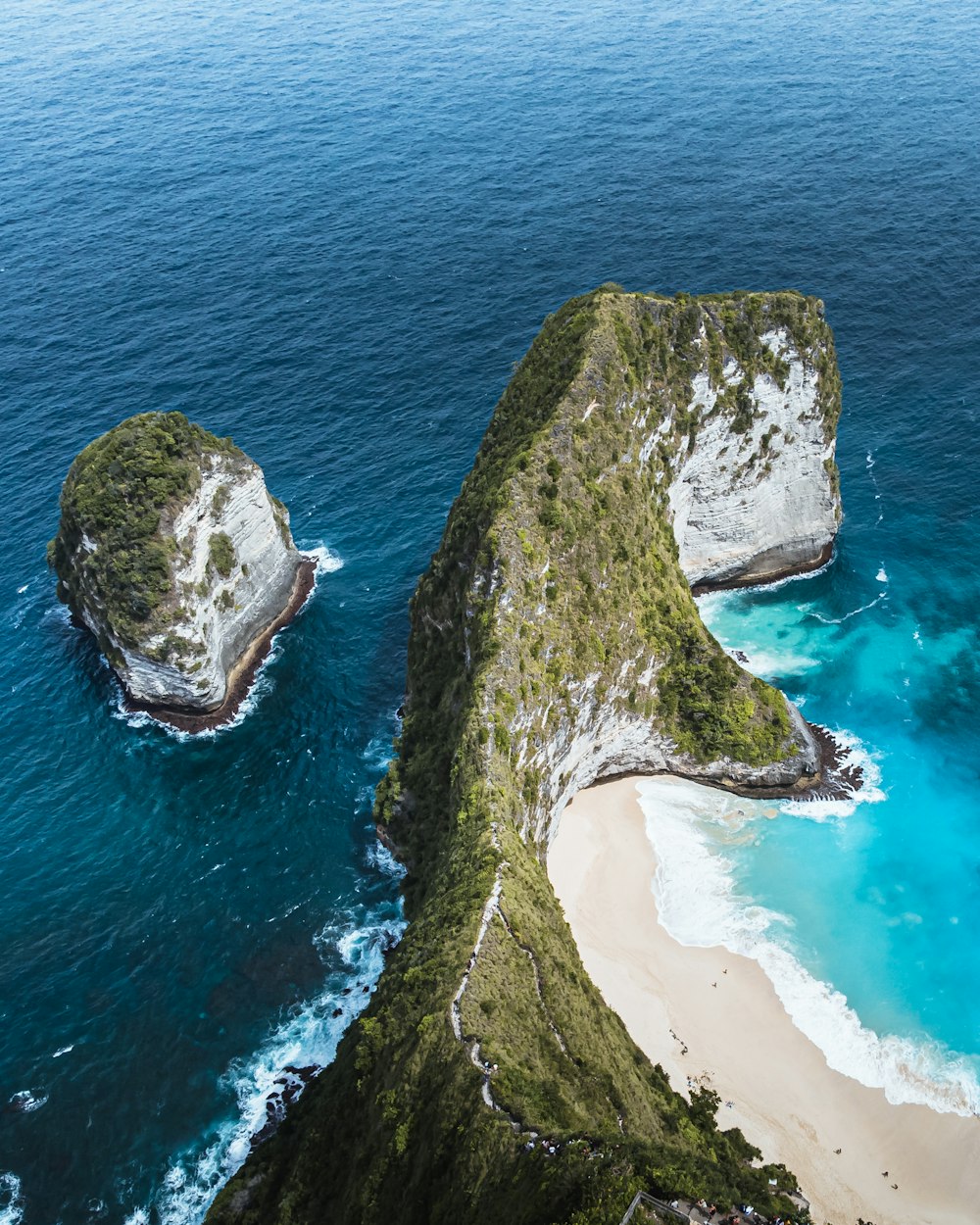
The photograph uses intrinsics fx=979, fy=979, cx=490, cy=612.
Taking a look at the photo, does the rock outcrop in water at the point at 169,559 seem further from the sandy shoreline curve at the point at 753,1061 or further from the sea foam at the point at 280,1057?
the sandy shoreline curve at the point at 753,1061

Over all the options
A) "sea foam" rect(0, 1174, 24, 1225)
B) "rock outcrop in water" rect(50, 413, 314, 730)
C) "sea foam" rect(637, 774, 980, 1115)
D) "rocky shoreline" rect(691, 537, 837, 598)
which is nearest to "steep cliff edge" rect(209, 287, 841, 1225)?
"rocky shoreline" rect(691, 537, 837, 598)

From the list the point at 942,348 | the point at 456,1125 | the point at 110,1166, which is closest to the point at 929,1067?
the point at 456,1125

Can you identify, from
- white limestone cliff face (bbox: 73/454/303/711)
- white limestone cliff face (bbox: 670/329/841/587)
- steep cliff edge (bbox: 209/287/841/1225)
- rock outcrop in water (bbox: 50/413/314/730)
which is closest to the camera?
steep cliff edge (bbox: 209/287/841/1225)

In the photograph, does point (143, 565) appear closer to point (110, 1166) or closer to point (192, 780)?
point (192, 780)

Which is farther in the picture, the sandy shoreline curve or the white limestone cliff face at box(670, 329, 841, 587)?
the white limestone cliff face at box(670, 329, 841, 587)

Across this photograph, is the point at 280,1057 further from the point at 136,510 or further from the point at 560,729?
the point at 136,510

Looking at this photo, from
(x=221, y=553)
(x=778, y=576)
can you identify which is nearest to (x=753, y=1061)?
(x=778, y=576)

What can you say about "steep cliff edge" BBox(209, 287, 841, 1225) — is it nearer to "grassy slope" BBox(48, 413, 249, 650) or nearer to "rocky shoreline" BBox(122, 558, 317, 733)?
"rocky shoreline" BBox(122, 558, 317, 733)
